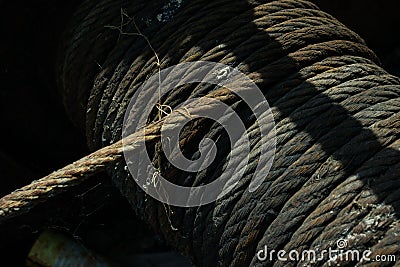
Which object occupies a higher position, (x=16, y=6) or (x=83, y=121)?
(x=16, y=6)

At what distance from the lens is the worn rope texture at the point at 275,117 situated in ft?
5.37

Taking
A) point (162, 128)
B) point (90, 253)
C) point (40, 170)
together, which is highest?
point (162, 128)

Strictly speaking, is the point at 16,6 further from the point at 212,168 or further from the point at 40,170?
the point at 212,168

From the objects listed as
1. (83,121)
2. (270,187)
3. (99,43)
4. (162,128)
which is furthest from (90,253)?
(270,187)

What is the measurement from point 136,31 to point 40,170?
979 mm

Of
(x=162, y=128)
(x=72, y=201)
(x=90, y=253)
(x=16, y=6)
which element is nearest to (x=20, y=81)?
(x=16, y=6)

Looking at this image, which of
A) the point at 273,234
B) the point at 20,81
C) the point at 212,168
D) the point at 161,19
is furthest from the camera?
the point at 20,81

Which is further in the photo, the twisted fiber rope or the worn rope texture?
the twisted fiber rope

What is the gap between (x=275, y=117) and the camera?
1.83m

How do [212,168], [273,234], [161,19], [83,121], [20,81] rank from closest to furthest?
1. [273,234]
2. [212,168]
3. [161,19]
4. [83,121]
5. [20,81]

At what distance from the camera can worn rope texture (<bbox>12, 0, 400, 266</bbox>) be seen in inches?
64.4

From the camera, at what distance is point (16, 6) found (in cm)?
262

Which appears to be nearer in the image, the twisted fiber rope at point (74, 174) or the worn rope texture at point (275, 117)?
the worn rope texture at point (275, 117)

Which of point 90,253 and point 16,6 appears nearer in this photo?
point 16,6
